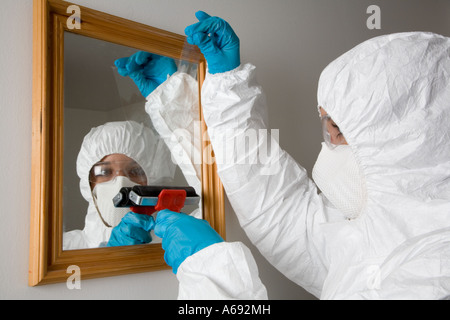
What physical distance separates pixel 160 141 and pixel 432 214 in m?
0.66

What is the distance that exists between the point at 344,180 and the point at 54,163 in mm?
658

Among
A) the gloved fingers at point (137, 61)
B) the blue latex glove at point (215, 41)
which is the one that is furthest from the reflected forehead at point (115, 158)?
the blue latex glove at point (215, 41)

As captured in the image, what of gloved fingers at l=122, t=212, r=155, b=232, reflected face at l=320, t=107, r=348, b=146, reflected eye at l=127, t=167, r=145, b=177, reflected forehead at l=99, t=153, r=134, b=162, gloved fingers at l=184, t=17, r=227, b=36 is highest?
gloved fingers at l=184, t=17, r=227, b=36

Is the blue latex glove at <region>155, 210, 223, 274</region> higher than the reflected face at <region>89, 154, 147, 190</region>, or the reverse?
the reflected face at <region>89, 154, 147, 190</region>

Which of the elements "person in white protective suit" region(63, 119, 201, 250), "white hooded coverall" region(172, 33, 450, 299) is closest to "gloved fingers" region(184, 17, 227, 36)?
"white hooded coverall" region(172, 33, 450, 299)

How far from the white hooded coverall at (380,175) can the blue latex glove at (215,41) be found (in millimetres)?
28

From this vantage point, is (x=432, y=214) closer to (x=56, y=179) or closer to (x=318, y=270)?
(x=318, y=270)

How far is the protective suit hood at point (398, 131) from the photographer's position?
2.74ft

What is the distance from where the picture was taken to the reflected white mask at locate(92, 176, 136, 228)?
0.91m

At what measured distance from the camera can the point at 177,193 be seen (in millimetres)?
952

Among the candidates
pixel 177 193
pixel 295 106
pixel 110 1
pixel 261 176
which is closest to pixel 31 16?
pixel 110 1

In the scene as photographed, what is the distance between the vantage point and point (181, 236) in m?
0.81

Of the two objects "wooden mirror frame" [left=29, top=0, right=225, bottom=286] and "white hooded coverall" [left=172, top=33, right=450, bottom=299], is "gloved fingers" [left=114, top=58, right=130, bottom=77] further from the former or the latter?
"white hooded coverall" [left=172, top=33, right=450, bottom=299]

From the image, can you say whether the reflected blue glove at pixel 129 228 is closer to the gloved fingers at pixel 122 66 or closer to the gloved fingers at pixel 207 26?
the gloved fingers at pixel 122 66
